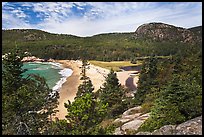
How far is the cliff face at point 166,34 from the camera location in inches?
6821

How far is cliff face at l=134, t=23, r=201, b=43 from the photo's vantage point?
17325 centimetres

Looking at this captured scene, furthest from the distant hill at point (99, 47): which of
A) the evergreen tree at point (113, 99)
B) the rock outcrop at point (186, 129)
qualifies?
the rock outcrop at point (186, 129)

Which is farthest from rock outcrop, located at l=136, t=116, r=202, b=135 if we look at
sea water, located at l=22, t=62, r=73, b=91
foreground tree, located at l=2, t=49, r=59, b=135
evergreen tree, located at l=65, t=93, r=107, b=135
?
sea water, located at l=22, t=62, r=73, b=91

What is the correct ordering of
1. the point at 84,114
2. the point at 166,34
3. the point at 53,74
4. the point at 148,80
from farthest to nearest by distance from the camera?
the point at 166,34 → the point at 53,74 → the point at 148,80 → the point at 84,114

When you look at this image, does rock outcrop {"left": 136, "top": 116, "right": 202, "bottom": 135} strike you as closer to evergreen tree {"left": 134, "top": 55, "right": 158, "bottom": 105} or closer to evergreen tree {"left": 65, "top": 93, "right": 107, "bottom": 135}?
evergreen tree {"left": 65, "top": 93, "right": 107, "bottom": 135}

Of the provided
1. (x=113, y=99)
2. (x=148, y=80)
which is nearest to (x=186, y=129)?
(x=113, y=99)

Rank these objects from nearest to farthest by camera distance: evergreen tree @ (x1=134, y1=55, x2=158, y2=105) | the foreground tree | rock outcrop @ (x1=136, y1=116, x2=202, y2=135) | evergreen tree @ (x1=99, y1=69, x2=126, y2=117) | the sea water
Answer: rock outcrop @ (x1=136, y1=116, x2=202, y2=135)
the foreground tree
evergreen tree @ (x1=99, y1=69, x2=126, y2=117)
evergreen tree @ (x1=134, y1=55, x2=158, y2=105)
the sea water

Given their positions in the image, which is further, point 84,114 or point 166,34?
point 166,34

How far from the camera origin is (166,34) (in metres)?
179

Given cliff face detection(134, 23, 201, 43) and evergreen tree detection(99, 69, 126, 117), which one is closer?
evergreen tree detection(99, 69, 126, 117)

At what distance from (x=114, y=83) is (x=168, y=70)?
5.27m

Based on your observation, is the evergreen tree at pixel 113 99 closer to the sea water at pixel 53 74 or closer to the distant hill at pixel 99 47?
the sea water at pixel 53 74

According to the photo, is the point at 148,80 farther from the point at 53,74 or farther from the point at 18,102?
the point at 53,74

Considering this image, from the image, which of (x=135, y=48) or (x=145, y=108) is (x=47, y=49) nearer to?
(x=135, y=48)
